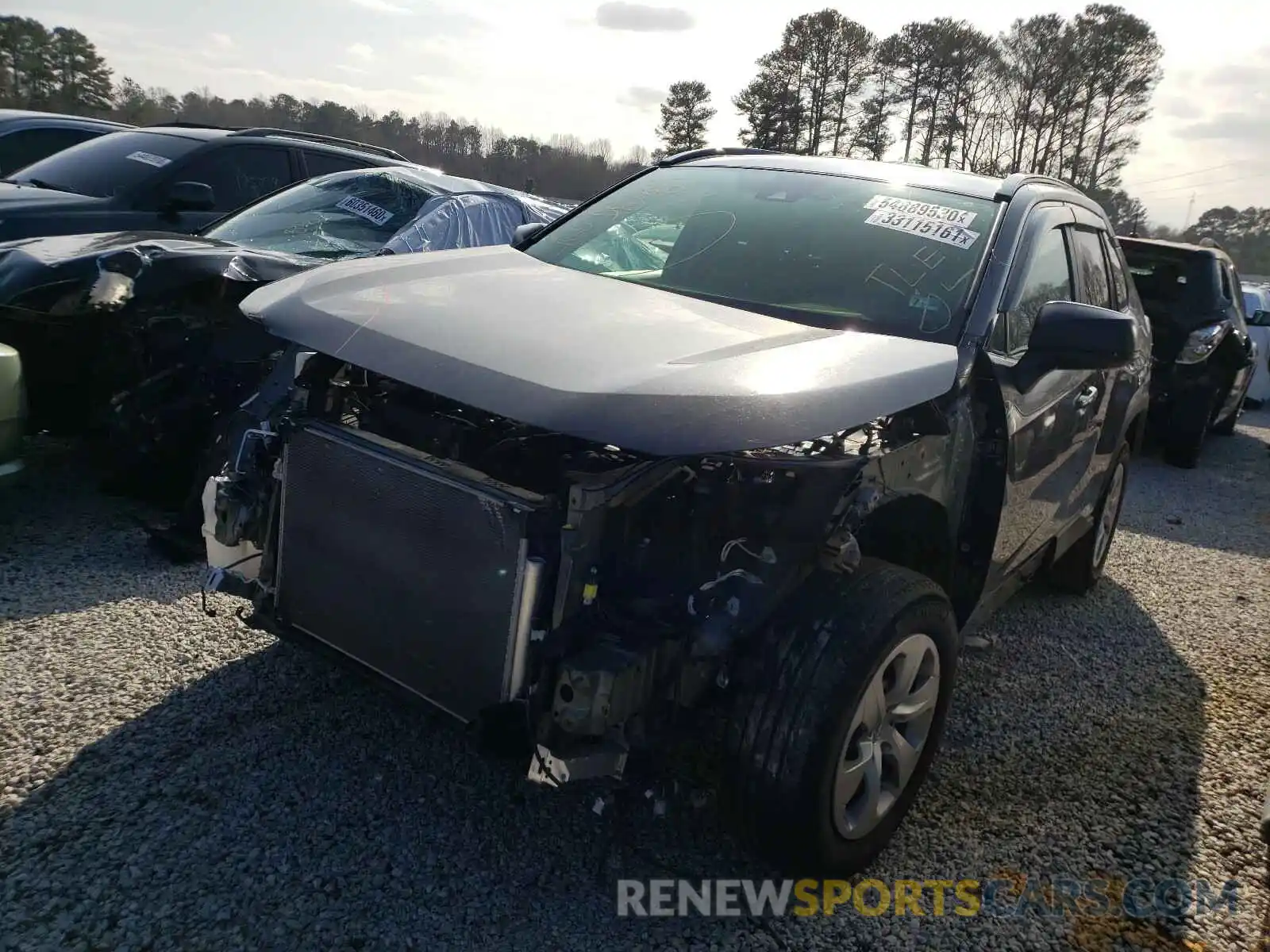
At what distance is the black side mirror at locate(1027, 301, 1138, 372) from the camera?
2.79 meters

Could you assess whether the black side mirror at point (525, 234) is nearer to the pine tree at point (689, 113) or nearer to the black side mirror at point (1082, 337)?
the black side mirror at point (1082, 337)

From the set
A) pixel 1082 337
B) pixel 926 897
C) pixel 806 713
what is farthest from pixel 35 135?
pixel 926 897

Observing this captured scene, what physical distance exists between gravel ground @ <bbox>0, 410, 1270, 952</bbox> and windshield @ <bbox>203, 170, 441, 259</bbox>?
207 cm

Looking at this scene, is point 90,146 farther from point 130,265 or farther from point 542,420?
point 542,420

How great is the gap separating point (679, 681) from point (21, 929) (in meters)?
1.56

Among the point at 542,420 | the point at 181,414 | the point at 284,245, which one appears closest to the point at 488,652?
the point at 542,420

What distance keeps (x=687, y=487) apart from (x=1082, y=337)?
1.35 metres

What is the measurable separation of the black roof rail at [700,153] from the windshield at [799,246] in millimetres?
278

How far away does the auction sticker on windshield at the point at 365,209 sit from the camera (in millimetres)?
5793

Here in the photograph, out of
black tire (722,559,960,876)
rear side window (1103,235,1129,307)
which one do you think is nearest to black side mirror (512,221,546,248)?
black tire (722,559,960,876)

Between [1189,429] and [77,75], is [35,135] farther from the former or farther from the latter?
[77,75]

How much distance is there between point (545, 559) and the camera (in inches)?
86.7

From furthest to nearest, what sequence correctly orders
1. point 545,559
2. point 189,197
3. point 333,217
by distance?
point 189,197 → point 333,217 → point 545,559

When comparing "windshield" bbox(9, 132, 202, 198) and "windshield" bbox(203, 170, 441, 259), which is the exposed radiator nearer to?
"windshield" bbox(203, 170, 441, 259)
